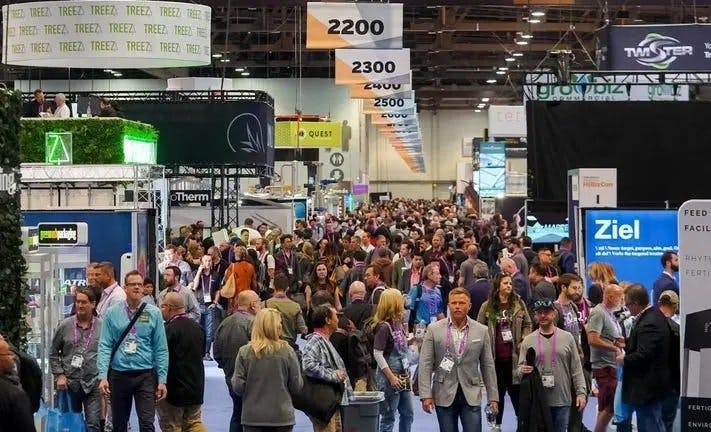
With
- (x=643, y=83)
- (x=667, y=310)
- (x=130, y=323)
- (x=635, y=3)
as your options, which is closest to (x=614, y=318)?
(x=667, y=310)

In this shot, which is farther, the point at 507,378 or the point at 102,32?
the point at 102,32


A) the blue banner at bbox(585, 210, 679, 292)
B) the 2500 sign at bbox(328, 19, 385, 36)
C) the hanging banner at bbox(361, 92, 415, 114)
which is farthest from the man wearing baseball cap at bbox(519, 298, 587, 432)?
the hanging banner at bbox(361, 92, 415, 114)

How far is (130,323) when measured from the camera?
27.0 ft

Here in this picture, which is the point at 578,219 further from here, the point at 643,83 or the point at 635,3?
the point at 635,3

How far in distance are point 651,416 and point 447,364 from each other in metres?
1.44

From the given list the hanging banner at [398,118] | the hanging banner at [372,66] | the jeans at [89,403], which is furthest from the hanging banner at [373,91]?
the jeans at [89,403]

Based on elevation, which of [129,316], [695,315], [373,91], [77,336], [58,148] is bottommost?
[77,336]

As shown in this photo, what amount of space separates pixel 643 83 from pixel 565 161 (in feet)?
7.09

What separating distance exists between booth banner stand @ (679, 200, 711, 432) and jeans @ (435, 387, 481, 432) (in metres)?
1.62

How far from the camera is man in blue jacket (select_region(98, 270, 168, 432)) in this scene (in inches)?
323

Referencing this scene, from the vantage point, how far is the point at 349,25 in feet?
53.2

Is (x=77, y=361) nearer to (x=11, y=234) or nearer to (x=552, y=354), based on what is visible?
(x=11, y=234)

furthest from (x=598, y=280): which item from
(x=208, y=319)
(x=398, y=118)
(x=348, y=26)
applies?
(x=398, y=118)

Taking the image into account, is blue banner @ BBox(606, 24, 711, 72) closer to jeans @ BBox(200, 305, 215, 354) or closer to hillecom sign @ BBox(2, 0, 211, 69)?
jeans @ BBox(200, 305, 215, 354)
